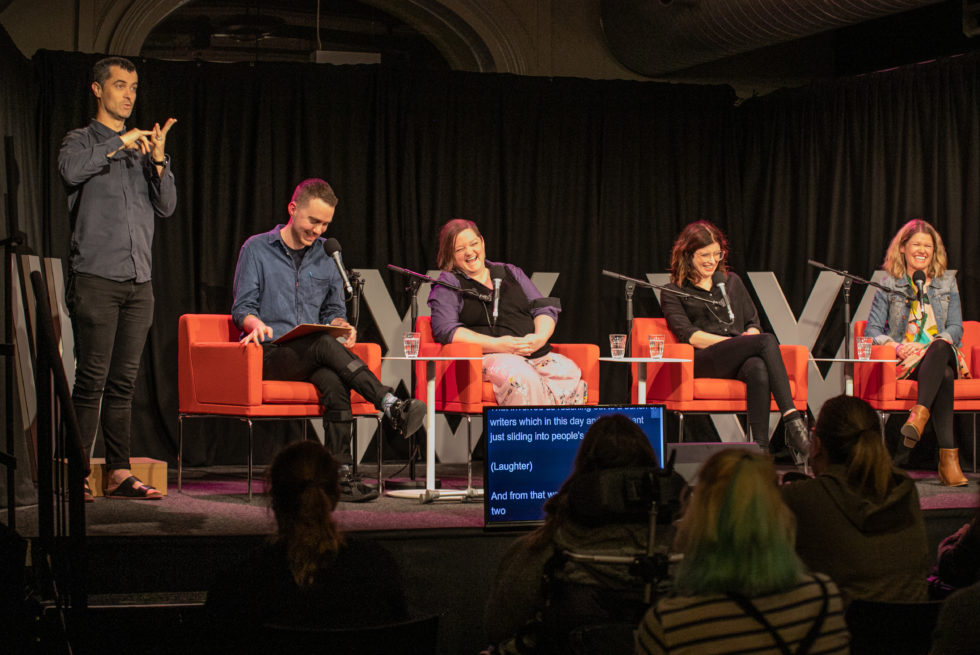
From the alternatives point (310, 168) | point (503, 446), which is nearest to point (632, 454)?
point (503, 446)

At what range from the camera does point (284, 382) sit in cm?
443

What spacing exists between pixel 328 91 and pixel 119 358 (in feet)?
7.77

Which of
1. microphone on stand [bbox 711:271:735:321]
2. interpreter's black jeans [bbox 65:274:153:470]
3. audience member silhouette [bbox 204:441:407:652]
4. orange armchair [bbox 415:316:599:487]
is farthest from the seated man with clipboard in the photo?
audience member silhouette [bbox 204:441:407:652]

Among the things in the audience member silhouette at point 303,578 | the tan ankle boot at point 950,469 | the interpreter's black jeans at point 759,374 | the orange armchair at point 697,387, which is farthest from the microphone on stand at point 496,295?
the audience member silhouette at point 303,578

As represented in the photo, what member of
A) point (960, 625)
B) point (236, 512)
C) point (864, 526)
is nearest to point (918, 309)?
point (864, 526)

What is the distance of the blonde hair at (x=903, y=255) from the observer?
18.1ft

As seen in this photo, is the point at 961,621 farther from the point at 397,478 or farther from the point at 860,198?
the point at 860,198

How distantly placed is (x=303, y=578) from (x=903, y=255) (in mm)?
4507

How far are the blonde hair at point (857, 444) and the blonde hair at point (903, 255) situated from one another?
3.35m

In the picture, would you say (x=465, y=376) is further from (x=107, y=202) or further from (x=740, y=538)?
(x=740, y=538)

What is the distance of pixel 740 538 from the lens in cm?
158

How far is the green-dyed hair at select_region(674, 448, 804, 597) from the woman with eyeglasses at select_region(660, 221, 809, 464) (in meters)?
3.12

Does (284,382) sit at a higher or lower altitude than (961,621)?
higher
